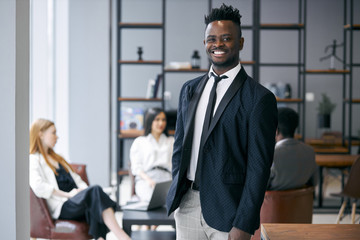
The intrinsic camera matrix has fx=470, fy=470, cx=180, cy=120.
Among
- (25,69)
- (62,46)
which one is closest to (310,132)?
(62,46)

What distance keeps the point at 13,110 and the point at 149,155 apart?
2.52 meters

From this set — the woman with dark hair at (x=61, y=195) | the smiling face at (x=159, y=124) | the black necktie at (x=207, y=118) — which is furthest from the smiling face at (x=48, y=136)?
the black necktie at (x=207, y=118)

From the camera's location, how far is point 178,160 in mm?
1937

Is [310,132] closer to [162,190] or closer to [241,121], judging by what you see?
[162,190]

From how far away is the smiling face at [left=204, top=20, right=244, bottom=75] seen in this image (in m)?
1.81

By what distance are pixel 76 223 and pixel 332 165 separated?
3135 mm

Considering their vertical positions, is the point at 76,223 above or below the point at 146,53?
below

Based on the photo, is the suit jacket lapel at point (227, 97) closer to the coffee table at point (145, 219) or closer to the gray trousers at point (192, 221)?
the gray trousers at point (192, 221)

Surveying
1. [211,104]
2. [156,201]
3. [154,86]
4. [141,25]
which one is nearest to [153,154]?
[156,201]

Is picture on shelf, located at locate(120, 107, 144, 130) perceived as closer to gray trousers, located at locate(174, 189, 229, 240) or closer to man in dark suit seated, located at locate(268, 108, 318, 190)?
man in dark suit seated, located at locate(268, 108, 318, 190)

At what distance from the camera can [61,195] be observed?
12.4ft

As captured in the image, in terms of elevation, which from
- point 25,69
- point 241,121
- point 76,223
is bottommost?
point 76,223

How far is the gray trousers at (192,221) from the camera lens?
188 cm

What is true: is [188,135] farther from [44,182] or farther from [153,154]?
[153,154]
